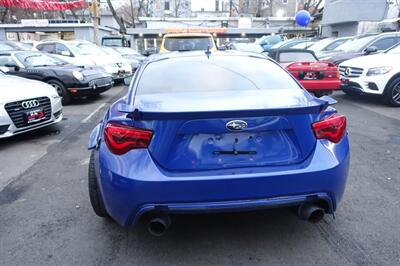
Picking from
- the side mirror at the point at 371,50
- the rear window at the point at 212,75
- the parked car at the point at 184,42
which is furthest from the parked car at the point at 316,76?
the rear window at the point at 212,75

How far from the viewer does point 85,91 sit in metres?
8.68

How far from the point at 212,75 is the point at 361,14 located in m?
23.2

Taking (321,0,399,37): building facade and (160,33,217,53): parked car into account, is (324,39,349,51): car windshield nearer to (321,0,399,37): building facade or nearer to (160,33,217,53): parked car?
(160,33,217,53): parked car

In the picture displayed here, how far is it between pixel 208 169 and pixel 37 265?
1.47 meters

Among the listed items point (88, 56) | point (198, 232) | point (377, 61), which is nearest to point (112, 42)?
point (88, 56)

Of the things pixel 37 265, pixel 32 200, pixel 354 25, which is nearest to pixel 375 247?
pixel 37 265

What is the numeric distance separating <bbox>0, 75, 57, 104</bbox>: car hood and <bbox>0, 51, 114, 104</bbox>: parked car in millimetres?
2286

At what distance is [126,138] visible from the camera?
2264 mm

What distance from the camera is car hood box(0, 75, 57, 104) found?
5223 mm

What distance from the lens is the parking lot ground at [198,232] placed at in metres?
2.56

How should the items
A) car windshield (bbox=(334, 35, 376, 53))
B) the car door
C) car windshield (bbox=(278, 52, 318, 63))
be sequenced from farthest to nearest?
car windshield (bbox=(334, 35, 376, 53)) < the car door < car windshield (bbox=(278, 52, 318, 63))

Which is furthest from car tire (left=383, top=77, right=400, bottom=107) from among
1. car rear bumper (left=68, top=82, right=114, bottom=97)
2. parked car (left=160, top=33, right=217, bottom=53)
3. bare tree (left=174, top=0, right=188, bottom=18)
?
bare tree (left=174, top=0, right=188, bottom=18)

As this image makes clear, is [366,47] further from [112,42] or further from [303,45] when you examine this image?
[112,42]

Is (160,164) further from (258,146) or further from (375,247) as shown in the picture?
(375,247)
